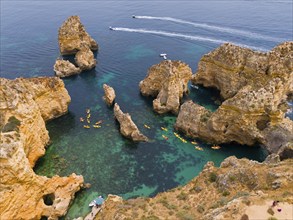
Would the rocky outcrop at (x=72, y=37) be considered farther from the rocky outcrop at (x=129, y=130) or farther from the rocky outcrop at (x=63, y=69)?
the rocky outcrop at (x=129, y=130)

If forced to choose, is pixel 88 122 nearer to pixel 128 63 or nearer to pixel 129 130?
pixel 129 130

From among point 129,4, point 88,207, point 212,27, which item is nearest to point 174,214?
point 88,207

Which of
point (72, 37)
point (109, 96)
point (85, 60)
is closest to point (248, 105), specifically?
point (109, 96)

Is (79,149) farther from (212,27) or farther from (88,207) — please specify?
(212,27)

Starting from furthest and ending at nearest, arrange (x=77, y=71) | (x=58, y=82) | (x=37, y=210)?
(x=77, y=71) < (x=58, y=82) < (x=37, y=210)

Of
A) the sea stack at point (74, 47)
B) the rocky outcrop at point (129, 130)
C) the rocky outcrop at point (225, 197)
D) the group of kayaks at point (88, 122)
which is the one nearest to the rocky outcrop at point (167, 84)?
the rocky outcrop at point (129, 130)
